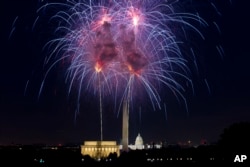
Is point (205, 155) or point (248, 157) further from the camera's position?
point (205, 155)

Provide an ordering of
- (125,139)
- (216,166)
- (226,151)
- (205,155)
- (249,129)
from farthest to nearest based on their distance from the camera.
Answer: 1. (125,139)
2. (205,155)
3. (249,129)
4. (226,151)
5. (216,166)

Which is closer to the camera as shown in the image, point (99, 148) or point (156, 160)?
point (156, 160)

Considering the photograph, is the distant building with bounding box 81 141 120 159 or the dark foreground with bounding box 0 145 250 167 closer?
the dark foreground with bounding box 0 145 250 167

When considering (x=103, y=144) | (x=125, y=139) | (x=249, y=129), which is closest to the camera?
(x=249, y=129)

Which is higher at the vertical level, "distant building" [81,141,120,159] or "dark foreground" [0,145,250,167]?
"distant building" [81,141,120,159]

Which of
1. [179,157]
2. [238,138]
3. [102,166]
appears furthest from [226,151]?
[179,157]

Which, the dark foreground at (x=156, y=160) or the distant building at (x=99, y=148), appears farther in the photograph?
the distant building at (x=99, y=148)

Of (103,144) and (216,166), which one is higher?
(103,144)

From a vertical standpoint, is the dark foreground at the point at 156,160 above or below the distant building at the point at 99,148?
below

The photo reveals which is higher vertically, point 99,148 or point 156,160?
point 99,148

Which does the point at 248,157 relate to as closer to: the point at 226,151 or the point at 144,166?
the point at 226,151
